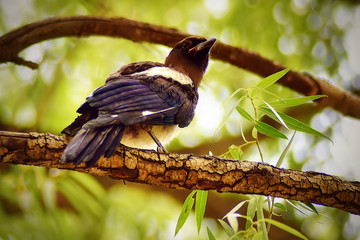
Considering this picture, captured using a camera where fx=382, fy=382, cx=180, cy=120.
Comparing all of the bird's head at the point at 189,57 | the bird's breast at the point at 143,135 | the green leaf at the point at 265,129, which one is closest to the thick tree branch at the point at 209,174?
the green leaf at the point at 265,129

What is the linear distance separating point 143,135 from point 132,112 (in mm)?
315

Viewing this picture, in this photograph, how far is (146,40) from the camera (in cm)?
253

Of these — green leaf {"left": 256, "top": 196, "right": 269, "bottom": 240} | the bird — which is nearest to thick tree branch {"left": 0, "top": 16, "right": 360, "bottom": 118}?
the bird

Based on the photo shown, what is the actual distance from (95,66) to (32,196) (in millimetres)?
1119

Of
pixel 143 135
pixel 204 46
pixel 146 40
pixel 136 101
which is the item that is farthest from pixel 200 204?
pixel 146 40

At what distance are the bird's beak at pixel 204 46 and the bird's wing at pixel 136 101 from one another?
0.49m

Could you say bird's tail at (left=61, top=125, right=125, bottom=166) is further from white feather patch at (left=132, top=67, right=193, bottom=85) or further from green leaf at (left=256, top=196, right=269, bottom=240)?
green leaf at (left=256, top=196, right=269, bottom=240)

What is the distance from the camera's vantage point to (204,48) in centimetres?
237

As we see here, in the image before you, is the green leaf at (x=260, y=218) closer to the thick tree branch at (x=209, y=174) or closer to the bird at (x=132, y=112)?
the thick tree branch at (x=209, y=174)

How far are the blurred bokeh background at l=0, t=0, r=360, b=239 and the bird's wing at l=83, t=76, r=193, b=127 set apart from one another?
0.83 metres

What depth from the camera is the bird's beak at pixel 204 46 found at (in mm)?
2320

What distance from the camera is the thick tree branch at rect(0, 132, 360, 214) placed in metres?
1.48

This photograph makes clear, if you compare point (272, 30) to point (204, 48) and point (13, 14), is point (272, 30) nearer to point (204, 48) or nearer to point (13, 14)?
point (204, 48)

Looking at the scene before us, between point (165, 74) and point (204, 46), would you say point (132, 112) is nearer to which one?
point (165, 74)
